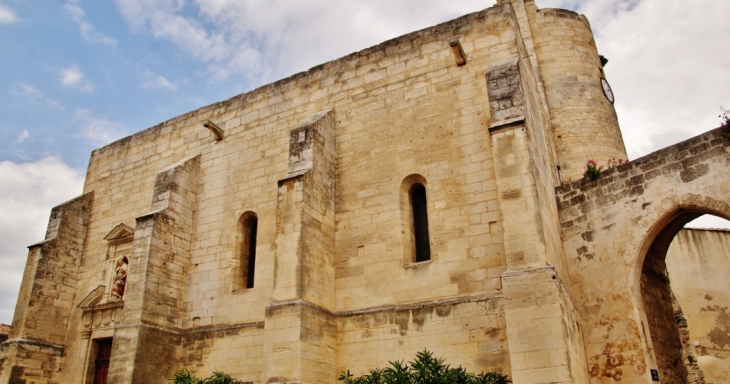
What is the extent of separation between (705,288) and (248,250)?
13.2 m

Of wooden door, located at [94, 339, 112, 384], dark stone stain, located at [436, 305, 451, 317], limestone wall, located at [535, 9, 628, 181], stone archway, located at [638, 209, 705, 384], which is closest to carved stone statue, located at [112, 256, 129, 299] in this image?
wooden door, located at [94, 339, 112, 384]

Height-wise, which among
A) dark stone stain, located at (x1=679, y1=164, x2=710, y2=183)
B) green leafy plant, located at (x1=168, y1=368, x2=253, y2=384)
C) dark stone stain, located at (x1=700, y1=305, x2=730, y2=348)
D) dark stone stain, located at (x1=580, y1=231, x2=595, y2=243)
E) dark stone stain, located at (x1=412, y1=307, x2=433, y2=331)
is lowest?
green leafy plant, located at (x1=168, y1=368, x2=253, y2=384)

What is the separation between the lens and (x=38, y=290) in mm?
13344

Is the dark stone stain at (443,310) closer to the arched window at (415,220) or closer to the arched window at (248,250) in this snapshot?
the arched window at (415,220)

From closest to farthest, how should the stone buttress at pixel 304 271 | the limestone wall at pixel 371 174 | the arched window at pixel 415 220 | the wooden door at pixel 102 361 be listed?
the stone buttress at pixel 304 271 → the limestone wall at pixel 371 174 → the arched window at pixel 415 220 → the wooden door at pixel 102 361

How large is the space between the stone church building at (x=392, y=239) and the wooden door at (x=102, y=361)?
5cm

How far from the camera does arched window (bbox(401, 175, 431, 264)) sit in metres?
10.0

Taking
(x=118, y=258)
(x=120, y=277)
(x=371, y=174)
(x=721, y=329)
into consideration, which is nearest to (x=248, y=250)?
(x=371, y=174)

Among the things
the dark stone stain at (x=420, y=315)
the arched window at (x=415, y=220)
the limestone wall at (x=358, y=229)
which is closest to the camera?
the limestone wall at (x=358, y=229)

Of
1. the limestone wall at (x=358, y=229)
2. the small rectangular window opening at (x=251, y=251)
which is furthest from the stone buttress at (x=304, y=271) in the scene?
the small rectangular window opening at (x=251, y=251)

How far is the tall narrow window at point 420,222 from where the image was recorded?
10102 mm

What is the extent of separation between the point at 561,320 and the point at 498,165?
2.49 m

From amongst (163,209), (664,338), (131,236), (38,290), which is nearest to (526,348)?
(664,338)

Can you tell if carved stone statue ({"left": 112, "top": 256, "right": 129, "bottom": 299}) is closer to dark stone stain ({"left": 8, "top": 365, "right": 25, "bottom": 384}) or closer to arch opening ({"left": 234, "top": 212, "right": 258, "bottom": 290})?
dark stone stain ({"left": 8, "top": 365, "right": 25, "bottom": 384})
